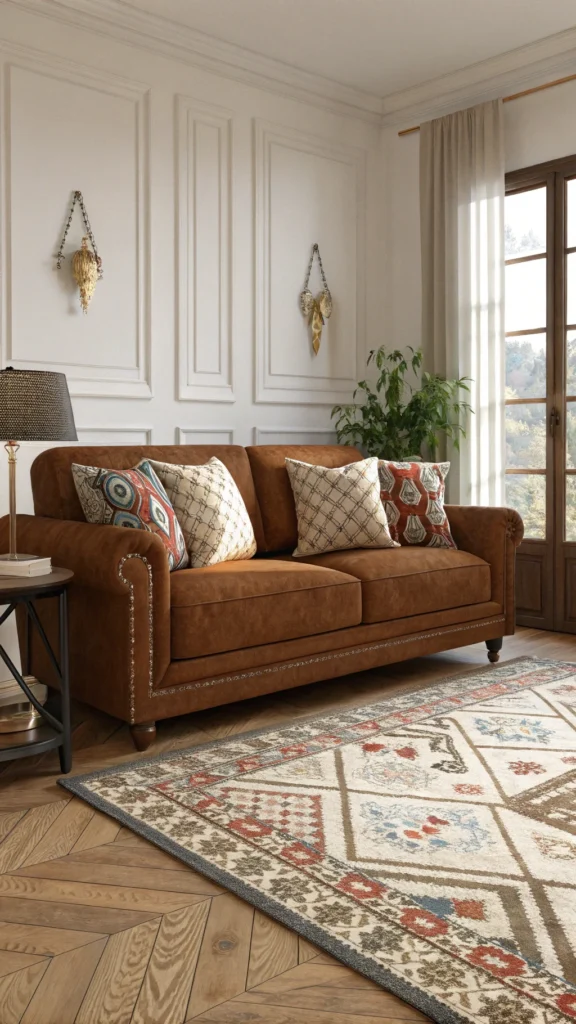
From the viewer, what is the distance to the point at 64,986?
160 cm

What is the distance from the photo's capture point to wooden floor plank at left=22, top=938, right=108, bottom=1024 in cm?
152

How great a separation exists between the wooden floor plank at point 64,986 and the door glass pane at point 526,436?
365 cm

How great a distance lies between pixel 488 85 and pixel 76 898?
179 inches

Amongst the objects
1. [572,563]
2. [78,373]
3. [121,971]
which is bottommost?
[121,971]

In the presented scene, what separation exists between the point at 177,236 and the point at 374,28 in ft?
4.61

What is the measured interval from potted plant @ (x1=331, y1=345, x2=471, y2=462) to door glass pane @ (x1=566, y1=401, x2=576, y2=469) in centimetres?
55

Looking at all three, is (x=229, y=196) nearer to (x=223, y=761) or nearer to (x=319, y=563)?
(x=319, y=563)

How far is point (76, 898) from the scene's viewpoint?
75.5 inches

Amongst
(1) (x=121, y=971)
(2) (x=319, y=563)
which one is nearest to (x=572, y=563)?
(2) (x=319, y=563)

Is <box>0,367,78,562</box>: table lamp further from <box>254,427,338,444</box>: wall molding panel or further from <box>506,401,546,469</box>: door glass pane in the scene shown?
<box>506,401,546,469</box>: door glass pane

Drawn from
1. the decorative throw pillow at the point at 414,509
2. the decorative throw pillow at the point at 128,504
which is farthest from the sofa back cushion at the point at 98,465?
the decorative throw pillow at the point at 414,509

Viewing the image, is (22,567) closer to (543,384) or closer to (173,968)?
(173,968)

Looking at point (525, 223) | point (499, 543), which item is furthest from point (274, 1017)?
point (525, 223)

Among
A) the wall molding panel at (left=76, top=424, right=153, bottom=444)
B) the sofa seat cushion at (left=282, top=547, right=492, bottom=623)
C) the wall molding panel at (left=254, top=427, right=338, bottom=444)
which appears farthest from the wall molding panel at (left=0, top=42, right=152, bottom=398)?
the sofa seat cushion at (left=282, top=547, right=492, bottom=623)
